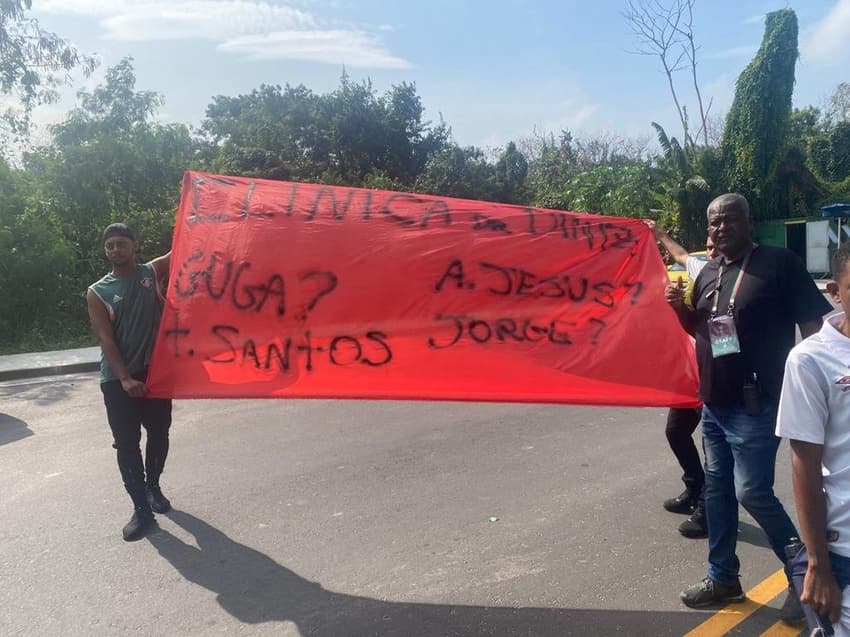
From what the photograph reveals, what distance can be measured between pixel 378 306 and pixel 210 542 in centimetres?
171

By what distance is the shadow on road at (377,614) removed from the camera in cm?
298

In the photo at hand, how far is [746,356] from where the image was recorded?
280cm

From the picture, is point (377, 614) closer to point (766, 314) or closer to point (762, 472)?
point (762, 472)

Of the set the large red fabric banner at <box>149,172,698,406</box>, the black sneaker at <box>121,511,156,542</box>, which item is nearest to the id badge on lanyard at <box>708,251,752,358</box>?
the large red fabric banner at <box>149,172,698,406</box>

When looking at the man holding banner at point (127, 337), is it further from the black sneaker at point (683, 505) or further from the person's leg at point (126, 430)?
the black sneaker at point (683, 505)

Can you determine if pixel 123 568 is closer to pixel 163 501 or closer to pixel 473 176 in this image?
pixel 163 501

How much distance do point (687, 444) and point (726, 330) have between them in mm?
1351

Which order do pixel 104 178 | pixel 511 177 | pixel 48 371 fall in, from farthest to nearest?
pixel 511 177, pixel 104 178, pixel 48 371

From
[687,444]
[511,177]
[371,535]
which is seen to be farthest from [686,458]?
[511,177]

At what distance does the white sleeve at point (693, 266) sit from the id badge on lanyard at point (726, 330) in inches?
15.3

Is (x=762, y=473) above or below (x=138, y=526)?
above

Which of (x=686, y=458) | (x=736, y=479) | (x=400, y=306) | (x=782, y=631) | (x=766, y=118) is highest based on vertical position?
(x=766, y=118)

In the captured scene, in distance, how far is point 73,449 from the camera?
586 centimetres

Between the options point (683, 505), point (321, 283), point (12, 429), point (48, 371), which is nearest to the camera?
point (321, 283)
